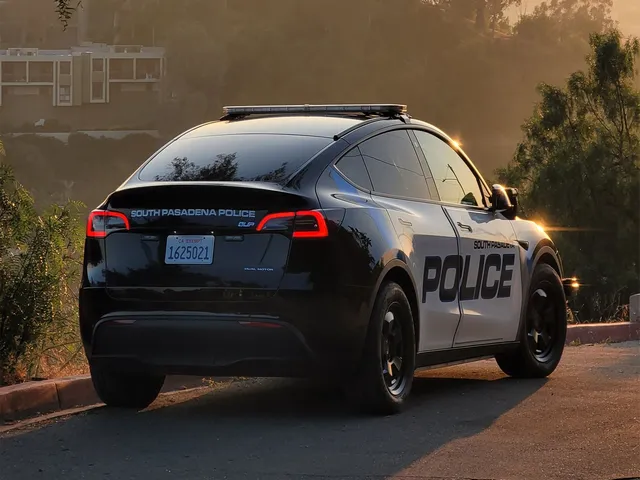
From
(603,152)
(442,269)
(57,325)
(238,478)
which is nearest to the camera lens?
(238,478)

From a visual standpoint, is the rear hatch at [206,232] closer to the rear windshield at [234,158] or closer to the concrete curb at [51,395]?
the rear windshield at [234,158]

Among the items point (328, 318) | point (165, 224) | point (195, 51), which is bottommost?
point (328, 318)

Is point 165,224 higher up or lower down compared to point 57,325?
higher up

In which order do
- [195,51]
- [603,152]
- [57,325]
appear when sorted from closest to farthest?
[57,325] → [603,152] → [195,51]

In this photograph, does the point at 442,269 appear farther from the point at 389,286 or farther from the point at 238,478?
the point at 238,478

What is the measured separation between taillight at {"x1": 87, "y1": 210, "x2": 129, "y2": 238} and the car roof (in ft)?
3.07

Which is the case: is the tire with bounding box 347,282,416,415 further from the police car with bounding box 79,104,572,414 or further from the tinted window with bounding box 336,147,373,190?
the tinted window with bounding box 336,147,373,190

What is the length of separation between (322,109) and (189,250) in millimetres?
1695

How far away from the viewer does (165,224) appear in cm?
651

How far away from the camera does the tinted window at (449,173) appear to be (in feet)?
26.1

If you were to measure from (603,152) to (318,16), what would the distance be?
139400 millimetres

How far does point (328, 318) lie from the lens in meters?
6.38

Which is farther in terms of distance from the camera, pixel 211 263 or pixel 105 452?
pixel 211 263

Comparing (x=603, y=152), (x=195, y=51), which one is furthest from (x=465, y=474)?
(x=195, y=51)
